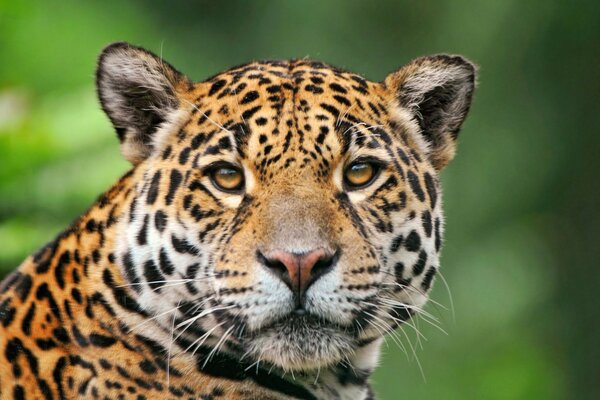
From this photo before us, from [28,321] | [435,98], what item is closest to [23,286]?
[28,321]

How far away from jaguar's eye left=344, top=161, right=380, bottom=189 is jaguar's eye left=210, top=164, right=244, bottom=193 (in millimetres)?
608

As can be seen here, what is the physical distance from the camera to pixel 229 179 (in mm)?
7070

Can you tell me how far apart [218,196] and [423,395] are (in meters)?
17.9

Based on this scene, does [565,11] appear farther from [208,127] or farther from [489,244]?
[208,127]

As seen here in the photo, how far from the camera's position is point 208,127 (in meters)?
7.21

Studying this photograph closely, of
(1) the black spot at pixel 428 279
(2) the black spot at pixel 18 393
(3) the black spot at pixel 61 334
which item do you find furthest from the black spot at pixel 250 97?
(2) the black spot at pixel 18 393

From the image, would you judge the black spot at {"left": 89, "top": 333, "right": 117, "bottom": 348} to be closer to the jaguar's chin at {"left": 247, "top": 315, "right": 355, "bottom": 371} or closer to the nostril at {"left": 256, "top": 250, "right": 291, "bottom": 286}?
the jaguar's chin at {"left": 247, "top": 315, "right": 355, "bottom": 371}

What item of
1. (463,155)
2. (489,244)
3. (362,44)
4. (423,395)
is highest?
(362,44)

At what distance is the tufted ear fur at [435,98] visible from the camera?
7789mm

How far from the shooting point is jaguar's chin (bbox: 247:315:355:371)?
673cm

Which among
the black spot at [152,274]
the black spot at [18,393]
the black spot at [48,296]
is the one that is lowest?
the black spot at [18,393]

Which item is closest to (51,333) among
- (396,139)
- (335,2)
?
(396,139)

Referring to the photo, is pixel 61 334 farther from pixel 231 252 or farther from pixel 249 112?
pixel 249 112

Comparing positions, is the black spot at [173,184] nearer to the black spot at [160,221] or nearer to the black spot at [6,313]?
the black spot at [160,221]
